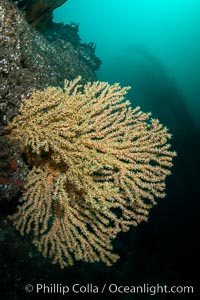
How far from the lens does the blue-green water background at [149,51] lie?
3525 cm

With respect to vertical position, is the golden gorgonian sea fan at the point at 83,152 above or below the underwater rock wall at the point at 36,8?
below

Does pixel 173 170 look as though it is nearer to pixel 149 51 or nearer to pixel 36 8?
pixel 36 8

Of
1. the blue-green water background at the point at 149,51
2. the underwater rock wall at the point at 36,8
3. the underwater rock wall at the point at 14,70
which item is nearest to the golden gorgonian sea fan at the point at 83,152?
the underwater rock wall at the point at 14,70

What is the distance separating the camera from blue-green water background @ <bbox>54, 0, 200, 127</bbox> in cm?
3525

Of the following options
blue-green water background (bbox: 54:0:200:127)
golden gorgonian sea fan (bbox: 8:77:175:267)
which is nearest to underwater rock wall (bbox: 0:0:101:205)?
→ golden gorgonian sea fan (bbox: 8:77:175:267)

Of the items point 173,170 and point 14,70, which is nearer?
point 14,70

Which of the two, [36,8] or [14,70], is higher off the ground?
[36,8]

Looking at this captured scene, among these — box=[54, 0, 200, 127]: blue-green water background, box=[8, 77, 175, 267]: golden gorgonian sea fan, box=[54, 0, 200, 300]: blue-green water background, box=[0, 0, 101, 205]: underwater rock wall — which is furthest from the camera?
box=[54, 0, 200, 127]: blue-green water background

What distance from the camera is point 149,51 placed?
59438 millimetres

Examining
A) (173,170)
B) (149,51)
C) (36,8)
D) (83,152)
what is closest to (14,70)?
(83,152)

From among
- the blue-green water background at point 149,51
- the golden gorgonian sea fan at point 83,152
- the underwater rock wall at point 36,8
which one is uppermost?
the blue-green water background at point 149,51

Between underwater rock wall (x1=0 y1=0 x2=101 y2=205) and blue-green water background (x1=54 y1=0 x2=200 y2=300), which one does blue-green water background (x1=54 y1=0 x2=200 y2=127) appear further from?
underwater rock wall (x1=0 y1=0 x2=101 y2=205)

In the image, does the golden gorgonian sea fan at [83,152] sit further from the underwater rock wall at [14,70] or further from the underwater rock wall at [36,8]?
the underwater rock wall at [36,8]

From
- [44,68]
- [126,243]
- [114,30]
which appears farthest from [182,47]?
[44,68]
